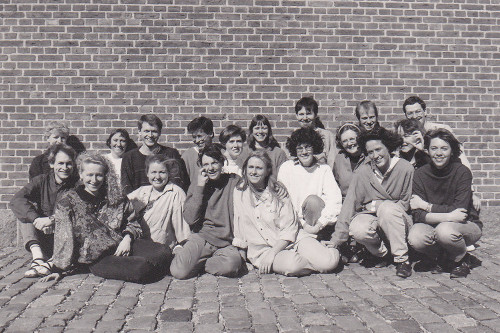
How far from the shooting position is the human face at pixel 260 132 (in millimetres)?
6328

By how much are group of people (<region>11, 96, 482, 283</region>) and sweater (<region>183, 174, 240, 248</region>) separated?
1 cm

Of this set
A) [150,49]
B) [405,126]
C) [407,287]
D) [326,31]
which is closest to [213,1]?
[150,49]

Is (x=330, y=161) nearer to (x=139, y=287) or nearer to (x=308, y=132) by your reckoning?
(x=308, y=132)

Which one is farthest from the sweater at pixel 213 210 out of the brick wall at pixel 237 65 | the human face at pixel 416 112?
the human face at pixel 416 112

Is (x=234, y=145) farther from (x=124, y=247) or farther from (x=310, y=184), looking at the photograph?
(x=124, y=247)

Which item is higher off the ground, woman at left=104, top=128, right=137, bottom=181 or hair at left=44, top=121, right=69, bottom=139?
hair at left=44, top=121, right=69, bottom=139

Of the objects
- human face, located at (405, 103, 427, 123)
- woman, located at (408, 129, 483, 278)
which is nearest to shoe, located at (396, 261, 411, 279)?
woman, located at (408, 129, 483, 278)

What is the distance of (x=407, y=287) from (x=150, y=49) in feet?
14.3

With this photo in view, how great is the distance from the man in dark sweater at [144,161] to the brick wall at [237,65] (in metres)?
0.86

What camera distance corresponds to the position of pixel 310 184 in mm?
5723

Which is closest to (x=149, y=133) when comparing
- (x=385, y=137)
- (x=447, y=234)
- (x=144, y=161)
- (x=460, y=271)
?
(x=144, y=161)

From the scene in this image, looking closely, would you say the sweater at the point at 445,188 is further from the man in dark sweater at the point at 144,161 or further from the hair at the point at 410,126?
the man in dark sweater at the point at 144,161

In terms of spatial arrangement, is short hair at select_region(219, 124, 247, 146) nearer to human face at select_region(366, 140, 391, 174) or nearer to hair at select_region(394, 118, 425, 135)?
human face at select_region(366, 140, 391, 174)

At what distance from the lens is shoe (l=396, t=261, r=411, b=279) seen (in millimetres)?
5008
